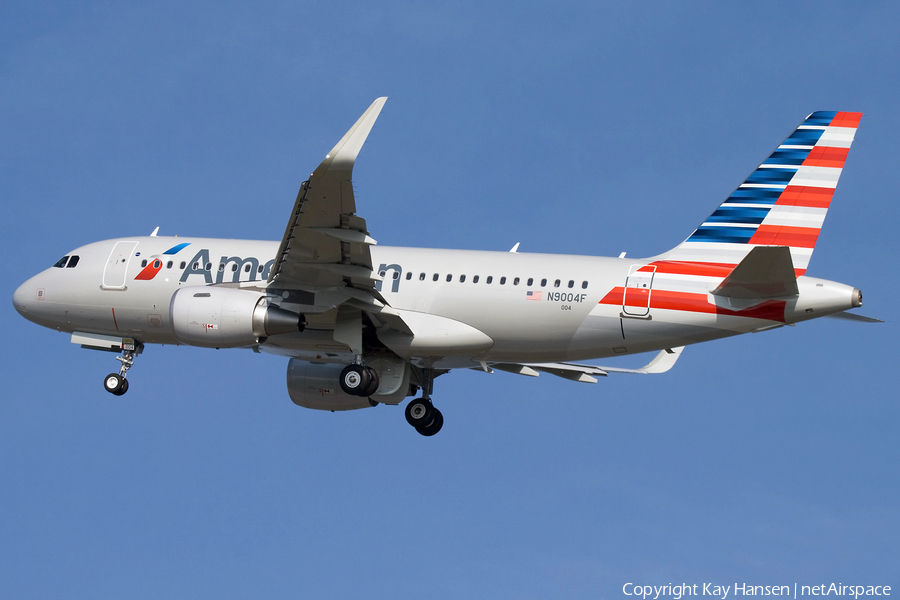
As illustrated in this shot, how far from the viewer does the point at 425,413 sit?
35.8 meters

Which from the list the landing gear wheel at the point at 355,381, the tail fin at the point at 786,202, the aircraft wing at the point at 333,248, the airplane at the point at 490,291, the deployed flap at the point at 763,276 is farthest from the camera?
the landing gear wheel at the point at 355,381

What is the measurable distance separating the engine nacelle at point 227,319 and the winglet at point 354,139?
6148 mm

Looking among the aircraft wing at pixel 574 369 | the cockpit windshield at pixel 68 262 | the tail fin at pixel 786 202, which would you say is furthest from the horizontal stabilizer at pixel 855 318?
the cockpit windshield at pixel 68 262

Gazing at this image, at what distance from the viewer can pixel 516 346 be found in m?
30.6

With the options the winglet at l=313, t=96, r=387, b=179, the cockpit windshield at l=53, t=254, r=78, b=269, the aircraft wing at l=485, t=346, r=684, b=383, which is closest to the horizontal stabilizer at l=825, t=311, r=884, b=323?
the aircraft wing at l=485, t=346, r=684, b=383

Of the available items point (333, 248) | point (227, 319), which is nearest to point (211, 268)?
point (227, 319)

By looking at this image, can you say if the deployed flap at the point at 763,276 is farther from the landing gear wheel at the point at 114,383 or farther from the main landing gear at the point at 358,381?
the landing gear wheel at the point at 114,383

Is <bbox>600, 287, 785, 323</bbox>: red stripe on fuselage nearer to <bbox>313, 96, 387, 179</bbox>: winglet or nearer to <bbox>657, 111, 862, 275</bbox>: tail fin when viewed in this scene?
<bbox>657, 111, 862, 275</bbox>: tail fin

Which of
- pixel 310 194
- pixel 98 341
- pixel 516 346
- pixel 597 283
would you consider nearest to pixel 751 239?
pixel 597 283

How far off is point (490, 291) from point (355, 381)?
178 inches

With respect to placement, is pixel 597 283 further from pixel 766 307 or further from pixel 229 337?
pixel 229 337

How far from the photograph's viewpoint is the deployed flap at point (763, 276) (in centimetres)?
2656

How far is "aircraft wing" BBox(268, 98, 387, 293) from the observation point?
2470 centimetres

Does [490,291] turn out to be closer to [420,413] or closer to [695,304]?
[695,304]
